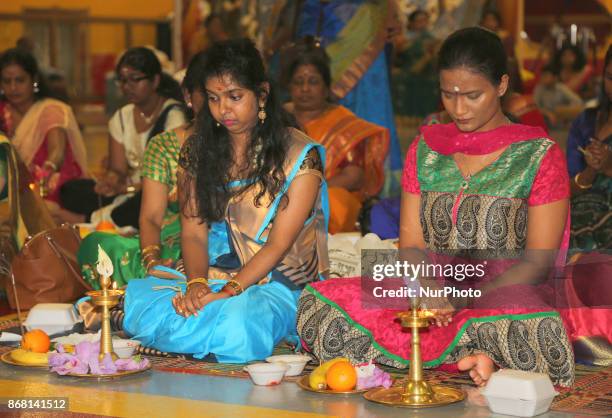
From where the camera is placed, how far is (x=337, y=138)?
22.6 feet

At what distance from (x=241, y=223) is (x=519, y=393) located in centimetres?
157

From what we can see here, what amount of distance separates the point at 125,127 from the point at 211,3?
652 centimetres

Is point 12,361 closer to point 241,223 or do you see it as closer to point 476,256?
point 241,223

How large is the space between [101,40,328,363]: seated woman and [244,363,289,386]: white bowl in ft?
1.27

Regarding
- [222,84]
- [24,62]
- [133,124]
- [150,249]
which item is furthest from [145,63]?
[222,84]

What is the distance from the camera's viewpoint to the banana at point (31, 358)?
170 inches

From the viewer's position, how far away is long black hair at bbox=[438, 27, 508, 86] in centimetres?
404

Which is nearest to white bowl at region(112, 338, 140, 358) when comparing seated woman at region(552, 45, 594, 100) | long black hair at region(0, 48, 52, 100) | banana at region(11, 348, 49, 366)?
banana at region(11, 348, 49, 366)

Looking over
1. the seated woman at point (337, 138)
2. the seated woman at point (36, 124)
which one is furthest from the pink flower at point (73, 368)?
the seated woman at point (36, 124)

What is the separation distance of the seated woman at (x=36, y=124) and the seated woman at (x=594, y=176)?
3128 mm

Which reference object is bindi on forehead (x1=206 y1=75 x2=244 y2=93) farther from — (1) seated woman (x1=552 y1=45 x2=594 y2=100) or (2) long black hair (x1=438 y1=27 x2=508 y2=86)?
(1) seated woman (x1=552 y1=45 x2=594 y2=100)

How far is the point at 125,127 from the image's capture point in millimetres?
6945

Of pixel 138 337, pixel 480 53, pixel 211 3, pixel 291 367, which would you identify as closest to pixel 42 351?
pixel 138 337

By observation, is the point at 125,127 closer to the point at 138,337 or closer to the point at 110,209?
the point at 110,209
